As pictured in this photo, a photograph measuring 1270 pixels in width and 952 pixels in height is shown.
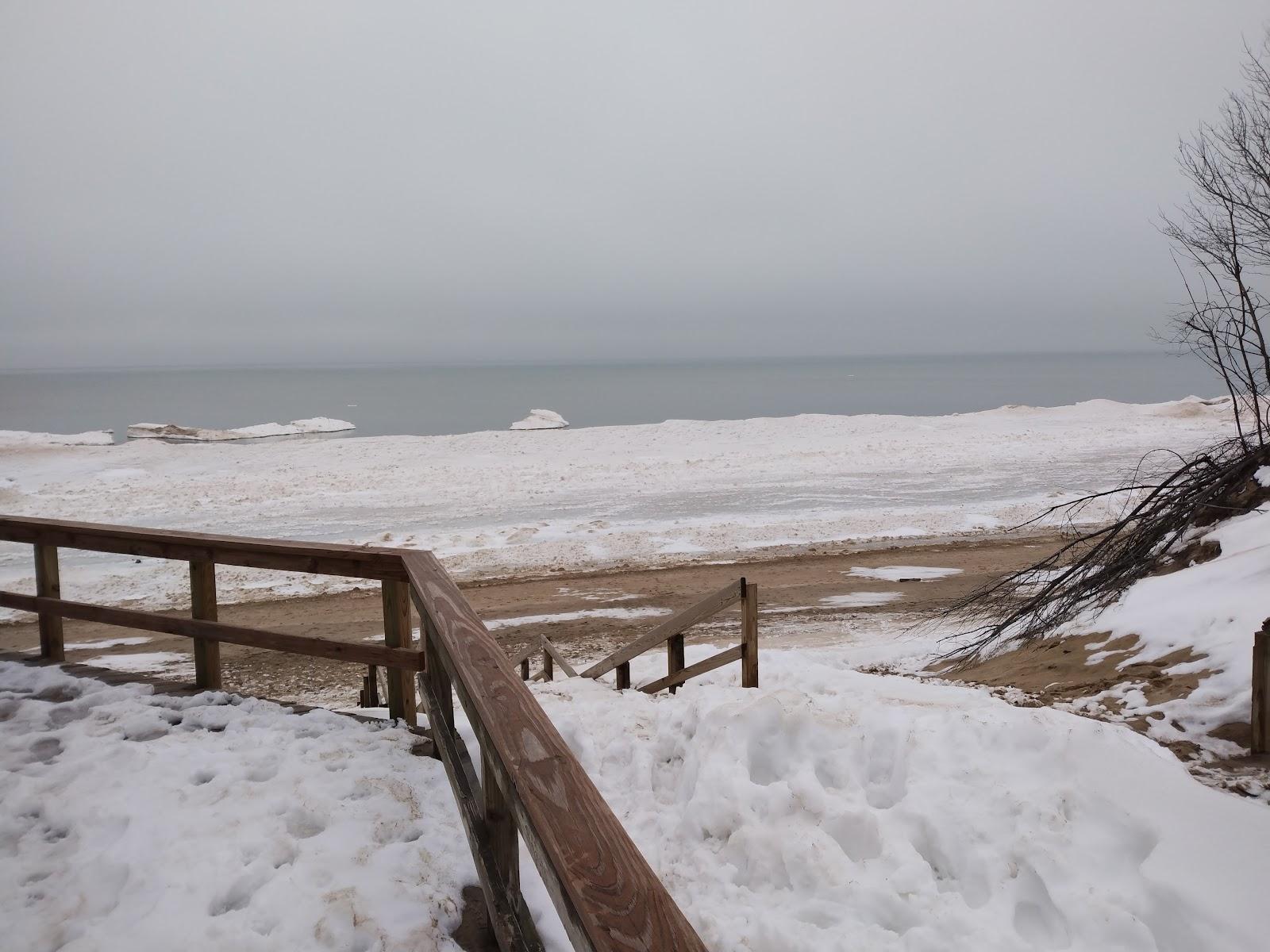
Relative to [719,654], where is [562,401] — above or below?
above

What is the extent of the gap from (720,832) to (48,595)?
16.3ft

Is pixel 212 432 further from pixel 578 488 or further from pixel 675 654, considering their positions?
pixel 675 654

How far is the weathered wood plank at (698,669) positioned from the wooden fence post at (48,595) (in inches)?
175

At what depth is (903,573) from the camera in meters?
14.5

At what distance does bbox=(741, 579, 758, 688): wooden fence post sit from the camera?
6398 millimetres

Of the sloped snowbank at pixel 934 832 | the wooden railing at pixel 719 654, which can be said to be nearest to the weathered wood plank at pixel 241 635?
the sloped snowbank at pixel 934 832

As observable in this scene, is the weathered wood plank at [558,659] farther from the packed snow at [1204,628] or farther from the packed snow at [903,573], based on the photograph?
the packed snow at [903,573]

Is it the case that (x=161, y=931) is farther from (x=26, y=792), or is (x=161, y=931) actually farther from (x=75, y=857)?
(x=26, y=792)

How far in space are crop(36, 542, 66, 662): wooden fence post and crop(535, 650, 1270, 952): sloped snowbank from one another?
3986 mm

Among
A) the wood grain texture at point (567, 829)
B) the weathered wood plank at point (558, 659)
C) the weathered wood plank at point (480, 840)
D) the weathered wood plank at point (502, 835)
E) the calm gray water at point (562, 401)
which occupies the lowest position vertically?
the weathered wood plank at point (558, 659)

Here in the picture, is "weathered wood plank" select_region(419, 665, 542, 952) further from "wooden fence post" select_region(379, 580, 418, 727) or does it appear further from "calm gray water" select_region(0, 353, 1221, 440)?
"calm gray water" select_region(0, 353, 1221, 440)

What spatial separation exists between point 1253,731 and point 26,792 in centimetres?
639

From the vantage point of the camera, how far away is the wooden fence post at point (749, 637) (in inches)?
252

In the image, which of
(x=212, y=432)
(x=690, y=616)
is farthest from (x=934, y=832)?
(x=212, y=432)
